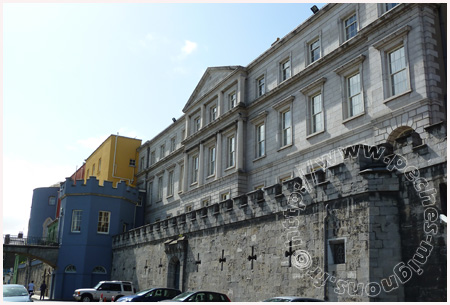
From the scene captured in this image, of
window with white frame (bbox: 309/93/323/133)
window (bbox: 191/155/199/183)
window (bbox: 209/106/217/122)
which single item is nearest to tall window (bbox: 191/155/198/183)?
window (bbox: 191/155/199/183)

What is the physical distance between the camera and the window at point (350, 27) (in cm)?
2345

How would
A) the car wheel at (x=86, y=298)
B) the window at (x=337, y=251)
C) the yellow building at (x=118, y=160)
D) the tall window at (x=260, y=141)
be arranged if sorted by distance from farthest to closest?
the yellow building at (x=118, y=160) < the tall window at (x=260, y=141) < the car wheel at (x=86, y=298) < the window at (x=337, y=251)

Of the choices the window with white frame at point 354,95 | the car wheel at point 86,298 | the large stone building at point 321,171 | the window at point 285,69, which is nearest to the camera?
the large stone building at point 321,171

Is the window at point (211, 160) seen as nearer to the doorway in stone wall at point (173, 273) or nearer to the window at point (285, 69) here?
the doorway in stone wall at point (173, 273)

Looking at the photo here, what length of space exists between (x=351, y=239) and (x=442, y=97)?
8.12 m

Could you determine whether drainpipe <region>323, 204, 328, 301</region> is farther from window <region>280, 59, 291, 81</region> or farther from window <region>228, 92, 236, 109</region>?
window <region>228, 92, 236, 109</region>

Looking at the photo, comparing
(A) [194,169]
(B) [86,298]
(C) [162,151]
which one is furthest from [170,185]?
(B) [86,298]

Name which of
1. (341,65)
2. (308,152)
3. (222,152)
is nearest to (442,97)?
(341,65)

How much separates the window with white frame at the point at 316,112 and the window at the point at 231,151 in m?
7.27

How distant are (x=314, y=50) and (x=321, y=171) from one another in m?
11.2

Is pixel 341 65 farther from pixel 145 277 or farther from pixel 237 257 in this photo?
pixel 145 277

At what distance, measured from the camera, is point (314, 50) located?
2603 cm

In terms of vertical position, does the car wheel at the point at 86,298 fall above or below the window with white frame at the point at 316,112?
below

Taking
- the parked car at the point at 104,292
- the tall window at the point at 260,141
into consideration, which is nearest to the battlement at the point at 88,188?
the parked car at the point at 104,292
